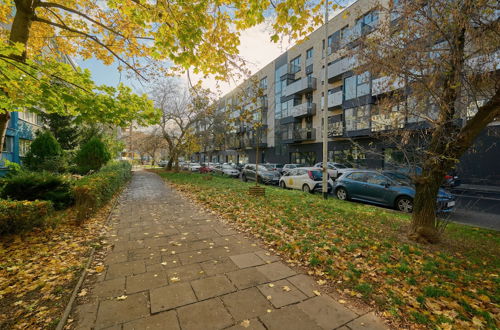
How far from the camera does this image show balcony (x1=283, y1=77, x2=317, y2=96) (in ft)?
88.1

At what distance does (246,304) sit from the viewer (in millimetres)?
2604

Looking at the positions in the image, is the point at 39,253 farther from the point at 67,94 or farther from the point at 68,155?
the point at 68,155

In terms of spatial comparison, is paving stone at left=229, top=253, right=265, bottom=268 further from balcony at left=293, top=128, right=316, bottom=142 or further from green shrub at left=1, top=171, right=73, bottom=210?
balcony at left=293, top=128, right=316, bottom=142

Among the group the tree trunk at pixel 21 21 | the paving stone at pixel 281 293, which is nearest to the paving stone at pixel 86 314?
the paving stone at pixel 281 293

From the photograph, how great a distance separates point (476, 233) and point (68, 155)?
23759 mm

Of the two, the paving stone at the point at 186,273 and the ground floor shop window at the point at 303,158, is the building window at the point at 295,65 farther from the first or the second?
the paving stone at the point at 186,273

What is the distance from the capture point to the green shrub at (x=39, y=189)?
6.07m

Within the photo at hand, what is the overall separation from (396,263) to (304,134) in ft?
80.6

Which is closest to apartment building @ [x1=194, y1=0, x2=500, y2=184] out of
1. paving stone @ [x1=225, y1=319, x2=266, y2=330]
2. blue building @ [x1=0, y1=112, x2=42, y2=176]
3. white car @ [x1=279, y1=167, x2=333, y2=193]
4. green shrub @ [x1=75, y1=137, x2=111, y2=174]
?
white car @ [x1=279, y1=167, x2=333, y2=193]

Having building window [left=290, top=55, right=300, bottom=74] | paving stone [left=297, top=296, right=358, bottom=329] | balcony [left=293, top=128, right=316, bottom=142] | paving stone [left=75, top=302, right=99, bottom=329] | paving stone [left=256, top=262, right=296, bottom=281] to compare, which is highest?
building window [left=290, top=55, right=300, bottom=74]

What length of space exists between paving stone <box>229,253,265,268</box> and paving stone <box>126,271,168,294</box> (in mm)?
1132

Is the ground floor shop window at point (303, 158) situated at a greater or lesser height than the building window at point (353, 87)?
lesser

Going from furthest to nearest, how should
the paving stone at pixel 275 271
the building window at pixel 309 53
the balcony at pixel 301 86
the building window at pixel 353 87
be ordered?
Answer: the building window at pixel 309 53, the balcony at pixel 301 86, the building window at pixel 353 87, the paving stone at pixel 275 271

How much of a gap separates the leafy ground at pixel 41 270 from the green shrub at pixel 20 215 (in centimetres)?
21
